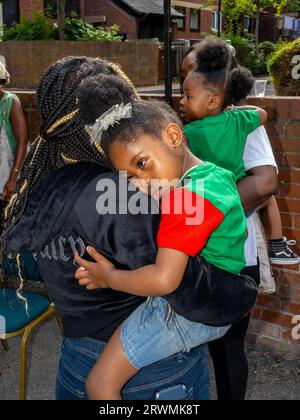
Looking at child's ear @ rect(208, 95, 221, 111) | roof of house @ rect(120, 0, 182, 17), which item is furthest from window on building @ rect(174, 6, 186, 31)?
child's ear @ rect(208, 95, 221, 111)

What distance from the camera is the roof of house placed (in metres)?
32.4

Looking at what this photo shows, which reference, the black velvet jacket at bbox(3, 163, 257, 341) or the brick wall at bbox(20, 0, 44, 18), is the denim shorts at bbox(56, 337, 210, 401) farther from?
the brick wall at bbox(20, 0, 44, 18)

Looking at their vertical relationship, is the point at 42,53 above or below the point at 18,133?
above

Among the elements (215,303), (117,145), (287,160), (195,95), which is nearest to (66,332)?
(215,303)

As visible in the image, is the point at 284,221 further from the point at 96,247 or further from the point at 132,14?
the point at 132,14

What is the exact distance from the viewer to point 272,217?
3.17 metres

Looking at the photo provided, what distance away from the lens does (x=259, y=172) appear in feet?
8.01

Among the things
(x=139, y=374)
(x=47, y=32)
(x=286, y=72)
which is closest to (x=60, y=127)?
(x=139, y=374)

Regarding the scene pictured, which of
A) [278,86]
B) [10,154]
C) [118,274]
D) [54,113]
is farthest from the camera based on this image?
[278,86]

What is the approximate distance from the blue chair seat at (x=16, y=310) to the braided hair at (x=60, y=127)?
1.60 m

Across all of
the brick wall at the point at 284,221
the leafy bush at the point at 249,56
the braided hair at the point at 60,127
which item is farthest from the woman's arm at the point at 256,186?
the leafy bush at the point at 249,56

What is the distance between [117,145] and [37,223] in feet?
1.12

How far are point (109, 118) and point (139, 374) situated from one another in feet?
2.61

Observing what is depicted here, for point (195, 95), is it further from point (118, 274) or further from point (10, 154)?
point (10, 154)
